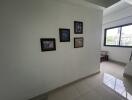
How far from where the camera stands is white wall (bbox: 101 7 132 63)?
11.5ft

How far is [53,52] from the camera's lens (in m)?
1.97

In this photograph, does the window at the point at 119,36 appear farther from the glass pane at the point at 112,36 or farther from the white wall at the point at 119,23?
the white wall at the point at 119,23

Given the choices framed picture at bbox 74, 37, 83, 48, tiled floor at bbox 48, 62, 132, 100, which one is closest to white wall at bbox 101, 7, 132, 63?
tiled floor at bbox 48, 62, 132, 100

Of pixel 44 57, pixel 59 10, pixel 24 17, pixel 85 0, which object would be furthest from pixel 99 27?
pixel 24 17

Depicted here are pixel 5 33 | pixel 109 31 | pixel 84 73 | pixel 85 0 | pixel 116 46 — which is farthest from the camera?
pixel 109 31

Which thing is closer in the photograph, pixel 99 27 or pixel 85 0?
pixel 85 0

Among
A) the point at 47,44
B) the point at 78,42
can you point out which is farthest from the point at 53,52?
the point at 78,42

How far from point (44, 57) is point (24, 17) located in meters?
0.95

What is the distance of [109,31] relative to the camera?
4672mm

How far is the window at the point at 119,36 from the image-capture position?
3.68m

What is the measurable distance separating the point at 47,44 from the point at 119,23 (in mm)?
4000

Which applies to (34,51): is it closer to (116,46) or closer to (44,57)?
(44,57)

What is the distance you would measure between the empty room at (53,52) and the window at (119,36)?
1.72 m

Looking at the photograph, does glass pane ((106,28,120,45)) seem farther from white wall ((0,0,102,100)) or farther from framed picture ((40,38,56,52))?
framed picture ((40,38,56,52))
